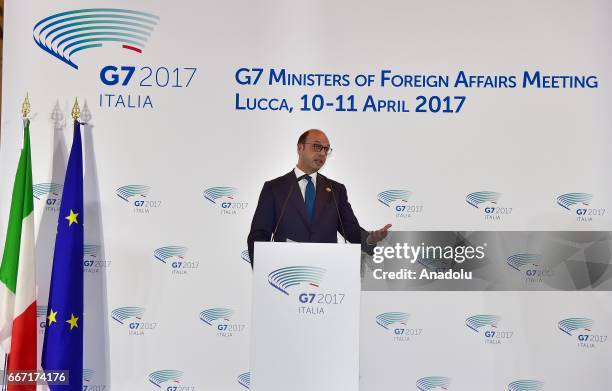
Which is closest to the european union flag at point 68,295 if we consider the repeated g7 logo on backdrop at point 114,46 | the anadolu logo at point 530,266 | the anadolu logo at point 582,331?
the repeated g7 logo on backdrop at point 114,46

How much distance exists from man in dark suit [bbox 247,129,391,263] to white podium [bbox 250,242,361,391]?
1.39 ft

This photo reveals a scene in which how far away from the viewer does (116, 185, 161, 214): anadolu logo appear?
349cm

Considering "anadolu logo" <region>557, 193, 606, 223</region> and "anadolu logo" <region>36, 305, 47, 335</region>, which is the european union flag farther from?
"anadolu logo" <region>557, 193, 606, 223</region>

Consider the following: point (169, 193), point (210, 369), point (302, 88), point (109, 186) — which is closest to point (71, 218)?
point (109, 186)

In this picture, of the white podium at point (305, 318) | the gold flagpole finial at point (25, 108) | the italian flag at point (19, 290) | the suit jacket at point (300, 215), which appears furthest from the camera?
the suit jacket at point (300, 215)

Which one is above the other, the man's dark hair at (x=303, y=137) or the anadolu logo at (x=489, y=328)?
the man's dark hair at (x=303, y=137)

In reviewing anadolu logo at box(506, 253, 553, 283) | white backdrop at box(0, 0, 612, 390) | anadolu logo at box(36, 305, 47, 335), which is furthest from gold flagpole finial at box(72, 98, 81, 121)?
anadolu logo at box(506, 253, 553, 283)

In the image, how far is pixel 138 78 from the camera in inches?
139

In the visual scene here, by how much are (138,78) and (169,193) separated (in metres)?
0.73

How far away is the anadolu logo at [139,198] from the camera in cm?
349

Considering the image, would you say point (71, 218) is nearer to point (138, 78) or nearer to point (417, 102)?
point (138, 78)

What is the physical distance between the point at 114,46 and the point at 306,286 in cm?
189

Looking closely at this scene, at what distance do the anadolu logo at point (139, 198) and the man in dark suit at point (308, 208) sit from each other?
2.07 ft

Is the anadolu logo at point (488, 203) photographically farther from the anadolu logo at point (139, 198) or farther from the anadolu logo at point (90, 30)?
the anadolu logo at point (90, 30)
